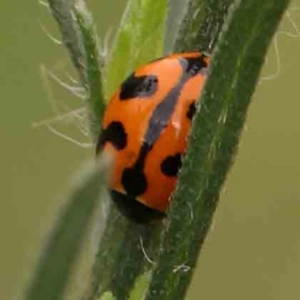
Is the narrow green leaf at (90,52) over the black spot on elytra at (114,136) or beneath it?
over

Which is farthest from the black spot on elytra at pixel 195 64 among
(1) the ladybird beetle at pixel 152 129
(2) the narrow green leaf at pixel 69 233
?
(2) the narrow green leaf at pixel 69 233

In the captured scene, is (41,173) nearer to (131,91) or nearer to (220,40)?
Result: (131,91)

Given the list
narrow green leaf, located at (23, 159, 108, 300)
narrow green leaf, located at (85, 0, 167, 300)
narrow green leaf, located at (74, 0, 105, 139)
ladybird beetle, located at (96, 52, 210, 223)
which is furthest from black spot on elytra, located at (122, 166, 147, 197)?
narrow green leaf, located at (23, 159, 108, 300)

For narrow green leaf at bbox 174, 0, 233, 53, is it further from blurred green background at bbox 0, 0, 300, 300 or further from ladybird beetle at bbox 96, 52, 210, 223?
blurred green background at bbox 0, 0, 300, 300

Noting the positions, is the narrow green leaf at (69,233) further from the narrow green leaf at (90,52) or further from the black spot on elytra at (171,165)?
the black spot on elytra at (171,165)

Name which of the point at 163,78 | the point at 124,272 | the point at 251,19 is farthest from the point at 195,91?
the point at 251,19

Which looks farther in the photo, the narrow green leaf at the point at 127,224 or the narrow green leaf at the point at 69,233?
the narrow green leaf at the point at 127,224

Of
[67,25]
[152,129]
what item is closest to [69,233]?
[67,25]
